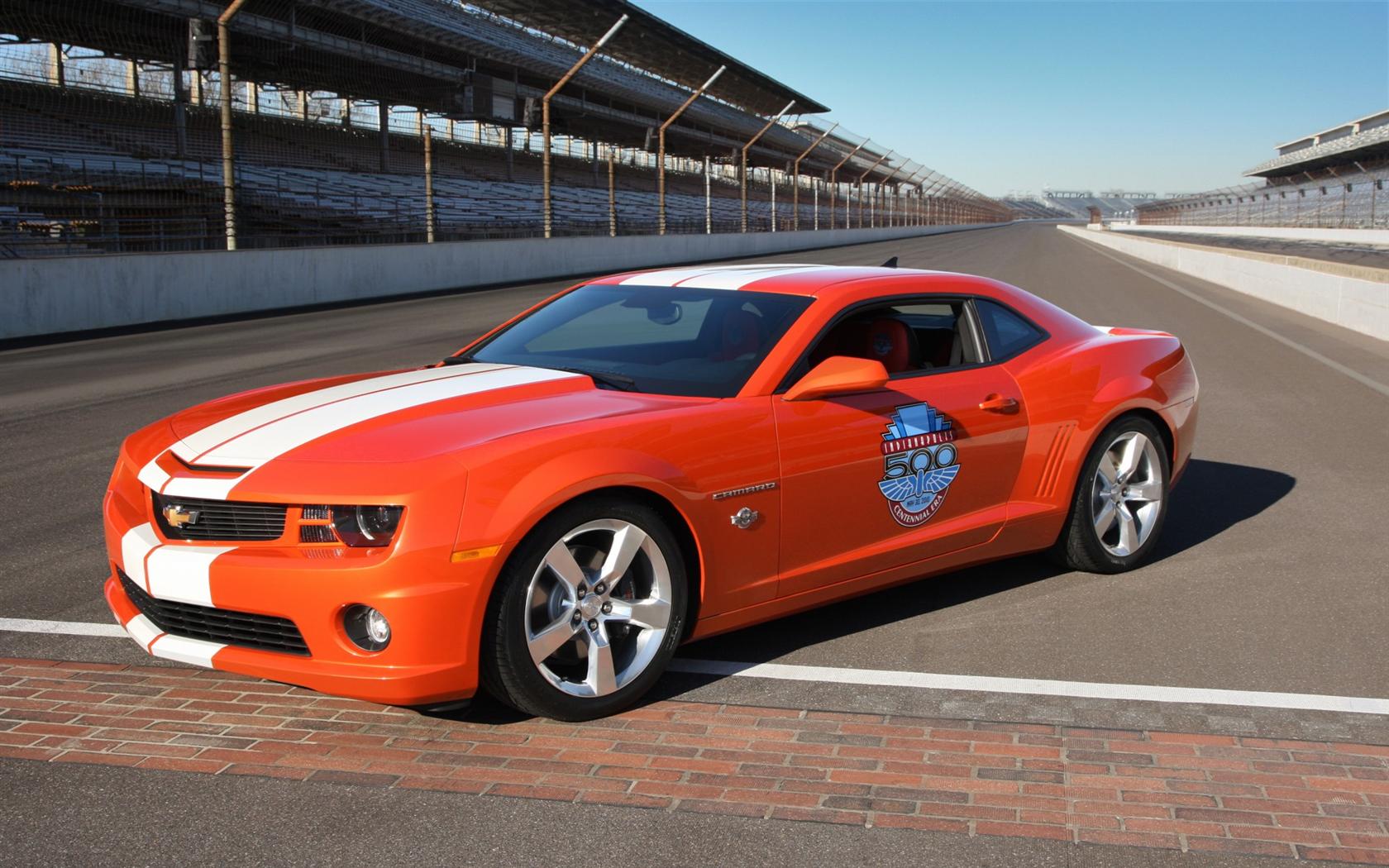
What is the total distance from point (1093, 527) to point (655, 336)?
208cm

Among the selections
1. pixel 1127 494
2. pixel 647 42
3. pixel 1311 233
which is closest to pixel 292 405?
pixel 1127 494

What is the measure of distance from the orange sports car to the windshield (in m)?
0.02

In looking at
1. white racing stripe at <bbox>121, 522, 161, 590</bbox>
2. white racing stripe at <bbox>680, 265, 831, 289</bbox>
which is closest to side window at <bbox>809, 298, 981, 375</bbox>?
white racing stripe at <bbox>680, 265, 831, 289</bbox>

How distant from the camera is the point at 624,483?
12.2ft

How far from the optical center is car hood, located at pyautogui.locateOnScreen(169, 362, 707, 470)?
365 cm

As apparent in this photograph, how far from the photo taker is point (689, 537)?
397 cm

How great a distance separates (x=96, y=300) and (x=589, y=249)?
17671 millimetres

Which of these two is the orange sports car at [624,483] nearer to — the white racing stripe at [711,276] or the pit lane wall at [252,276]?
the white racing stripe at [711,276]

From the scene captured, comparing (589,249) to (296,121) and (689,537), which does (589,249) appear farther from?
(689,537)

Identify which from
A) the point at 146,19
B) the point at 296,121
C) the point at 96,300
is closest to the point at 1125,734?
the point at 96,300

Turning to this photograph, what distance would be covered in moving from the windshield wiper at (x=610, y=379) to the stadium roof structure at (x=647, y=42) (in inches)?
1190

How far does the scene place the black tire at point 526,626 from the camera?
11.6ft

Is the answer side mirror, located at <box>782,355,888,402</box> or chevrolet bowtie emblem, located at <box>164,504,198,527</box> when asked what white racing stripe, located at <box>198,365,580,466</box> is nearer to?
chevrolet bowtie emblem, located at <box>164,504,198,527</box>

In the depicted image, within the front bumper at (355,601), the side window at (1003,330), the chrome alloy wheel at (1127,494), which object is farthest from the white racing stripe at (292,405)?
the chrome alloy wheel at (1127,494)
